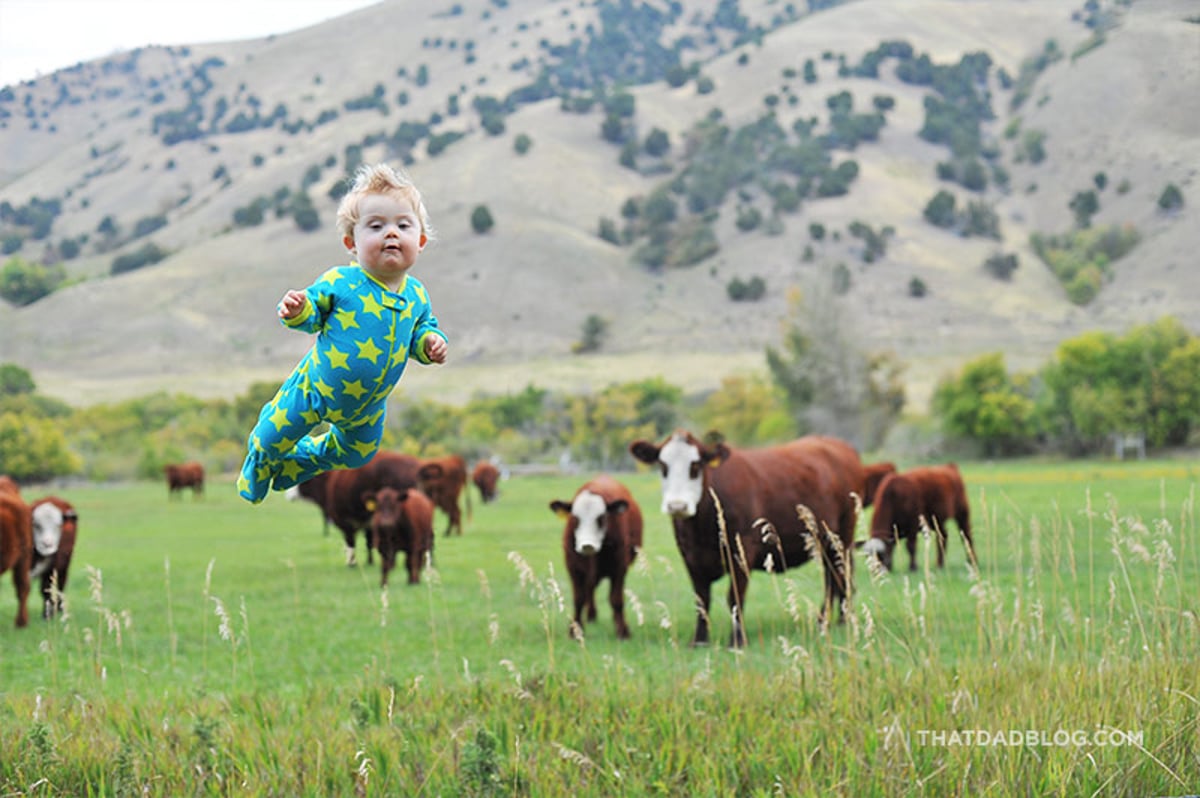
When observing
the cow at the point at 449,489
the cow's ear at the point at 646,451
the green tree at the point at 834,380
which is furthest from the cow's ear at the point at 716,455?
the green tree at the point at 834,380

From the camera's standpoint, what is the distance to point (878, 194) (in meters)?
135

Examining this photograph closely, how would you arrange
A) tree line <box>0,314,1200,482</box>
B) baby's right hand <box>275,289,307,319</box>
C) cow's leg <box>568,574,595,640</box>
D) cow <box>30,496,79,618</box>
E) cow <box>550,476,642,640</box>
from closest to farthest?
1. baby's right hand <box>275,289,307,319</box>
2. cow <box>550,476,642,640</box>
3. cow's leg <box>568,574,595,640</box>
4. cow <box>30,496,79,618</box>
5. tree line <box>0,314,1200,482</box>

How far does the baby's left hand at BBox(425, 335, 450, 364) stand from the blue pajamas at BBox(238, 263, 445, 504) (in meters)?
0.02

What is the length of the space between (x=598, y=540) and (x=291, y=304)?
391 inches

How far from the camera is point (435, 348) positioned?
13.1 ft

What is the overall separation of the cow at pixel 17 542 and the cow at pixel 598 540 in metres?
5.76

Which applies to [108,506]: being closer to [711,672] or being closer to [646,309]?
[711,672]

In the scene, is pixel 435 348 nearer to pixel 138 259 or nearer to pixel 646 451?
pixel 646 451

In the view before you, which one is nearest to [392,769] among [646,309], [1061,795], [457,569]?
[1061,795]

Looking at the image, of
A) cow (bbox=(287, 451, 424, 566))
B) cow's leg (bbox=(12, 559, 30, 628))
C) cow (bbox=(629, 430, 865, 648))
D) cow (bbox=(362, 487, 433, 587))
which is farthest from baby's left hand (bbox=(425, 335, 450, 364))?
cow (bbox=(287, 451, 424, 566))

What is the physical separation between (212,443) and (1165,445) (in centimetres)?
4808

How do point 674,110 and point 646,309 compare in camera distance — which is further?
point 674,110

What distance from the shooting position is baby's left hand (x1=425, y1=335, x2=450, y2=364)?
13.0 ft

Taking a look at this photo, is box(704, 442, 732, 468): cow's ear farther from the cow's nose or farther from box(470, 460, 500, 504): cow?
box(470, 460, 500, 504): cow
